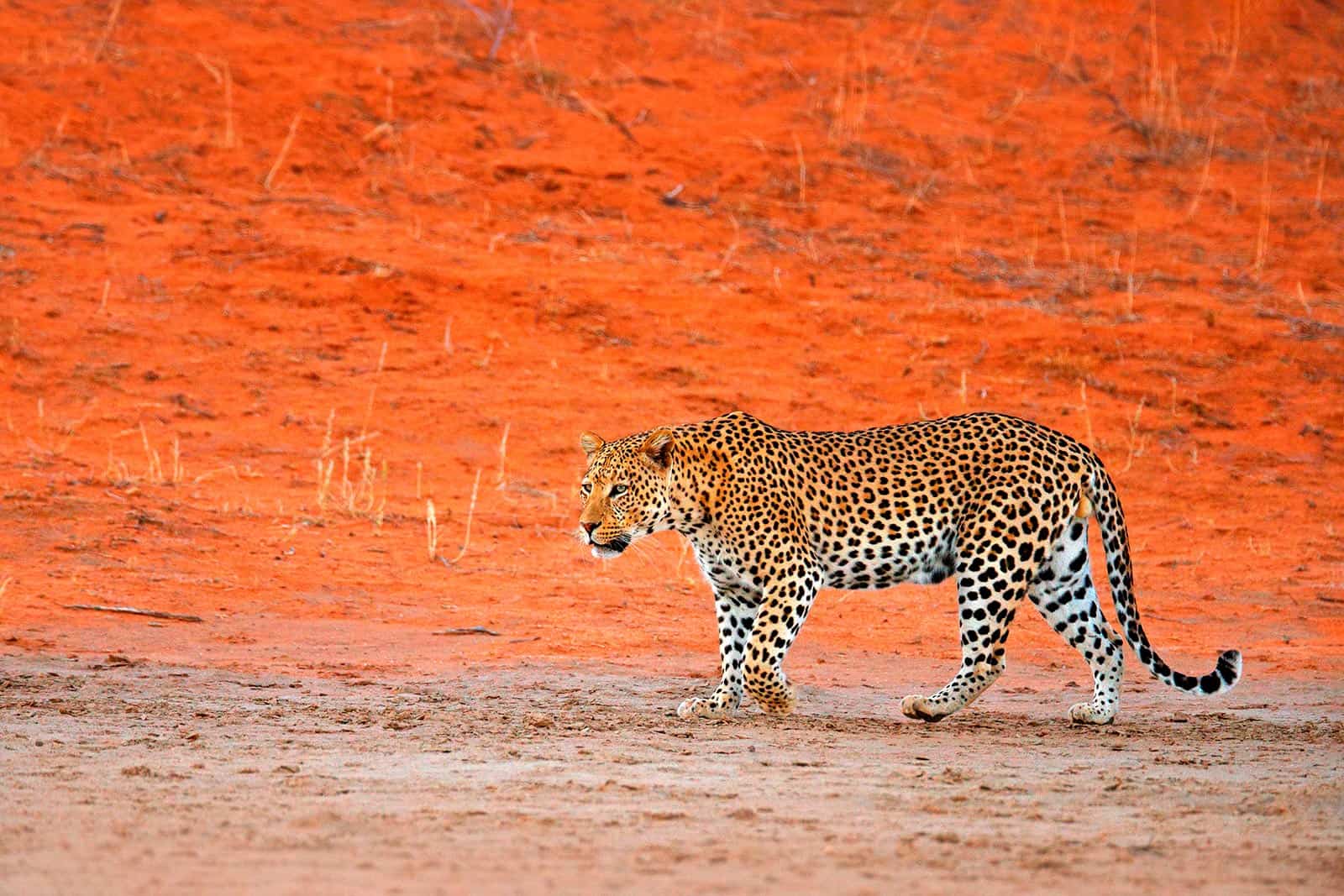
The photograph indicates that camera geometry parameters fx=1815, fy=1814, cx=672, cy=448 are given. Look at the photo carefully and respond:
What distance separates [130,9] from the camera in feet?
79.4

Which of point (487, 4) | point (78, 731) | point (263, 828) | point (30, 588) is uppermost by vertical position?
point (487, 4)

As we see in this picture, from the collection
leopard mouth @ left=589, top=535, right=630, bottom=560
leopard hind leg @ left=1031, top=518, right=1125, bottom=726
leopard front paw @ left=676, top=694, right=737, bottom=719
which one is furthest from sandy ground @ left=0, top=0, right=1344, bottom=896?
leopard mouth @ left=589, top=535, right=630, bottom=560

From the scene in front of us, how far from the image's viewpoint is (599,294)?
19.1m

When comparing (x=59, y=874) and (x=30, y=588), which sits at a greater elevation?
(x=59, y=874)

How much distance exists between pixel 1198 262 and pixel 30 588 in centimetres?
1473

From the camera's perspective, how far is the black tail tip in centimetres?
923

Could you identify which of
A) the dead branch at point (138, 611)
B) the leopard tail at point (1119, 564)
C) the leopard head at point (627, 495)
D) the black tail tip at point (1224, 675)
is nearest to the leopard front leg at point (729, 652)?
the leopard head at point (627, 495)

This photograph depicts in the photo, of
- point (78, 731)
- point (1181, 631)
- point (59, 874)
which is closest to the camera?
point (59, 874)

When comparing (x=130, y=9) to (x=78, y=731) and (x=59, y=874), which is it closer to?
(x=78, y=731)

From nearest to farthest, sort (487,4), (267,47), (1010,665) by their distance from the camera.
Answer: (1010,665), (267,47), (487,4)

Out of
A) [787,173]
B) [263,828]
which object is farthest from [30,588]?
[787,173]

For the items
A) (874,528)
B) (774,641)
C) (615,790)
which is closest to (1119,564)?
(874,528)

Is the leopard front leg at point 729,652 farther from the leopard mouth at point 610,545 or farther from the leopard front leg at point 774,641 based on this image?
the leopard mouth at point 610,545

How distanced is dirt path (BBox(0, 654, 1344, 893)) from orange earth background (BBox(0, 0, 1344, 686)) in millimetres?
1355
